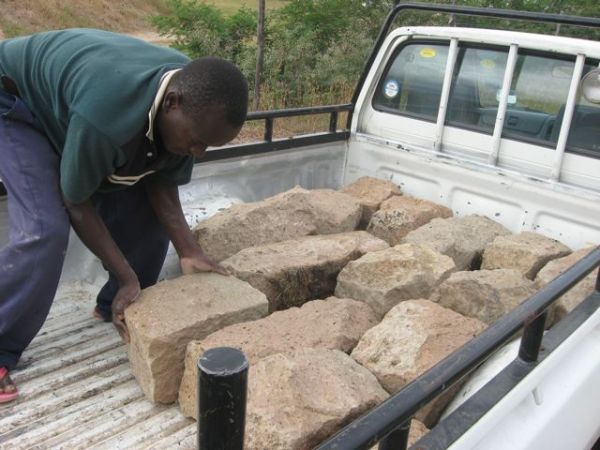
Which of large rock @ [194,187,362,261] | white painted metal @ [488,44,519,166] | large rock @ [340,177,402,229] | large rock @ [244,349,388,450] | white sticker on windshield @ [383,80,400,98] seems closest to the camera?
large rock @ [244,349,388,450]

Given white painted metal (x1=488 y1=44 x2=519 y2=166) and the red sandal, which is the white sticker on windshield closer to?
white painted metal (x1=488 y1=44 x2=519 y2=166)

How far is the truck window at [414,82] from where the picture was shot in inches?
143

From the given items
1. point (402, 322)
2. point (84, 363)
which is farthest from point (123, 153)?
point (402, 322)

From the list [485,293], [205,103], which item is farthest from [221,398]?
[485,293]

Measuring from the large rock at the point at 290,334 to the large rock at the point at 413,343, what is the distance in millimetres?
108

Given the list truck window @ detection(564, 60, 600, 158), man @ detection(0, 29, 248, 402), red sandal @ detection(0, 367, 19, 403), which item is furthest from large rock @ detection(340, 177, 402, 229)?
red sandal @ detection(0, 367, 19, 403)

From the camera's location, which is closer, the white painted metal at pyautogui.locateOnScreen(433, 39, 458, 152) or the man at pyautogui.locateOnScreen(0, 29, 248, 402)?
the man at pyautogui.locateOnScreen(0, 29, 248, 402)

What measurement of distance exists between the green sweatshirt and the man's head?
0.30ft

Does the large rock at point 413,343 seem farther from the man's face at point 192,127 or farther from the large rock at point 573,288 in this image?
the man's face at point 192,127

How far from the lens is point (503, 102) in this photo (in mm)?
3311

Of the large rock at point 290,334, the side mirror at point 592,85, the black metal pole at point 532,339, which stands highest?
the side mirror at point 592,85

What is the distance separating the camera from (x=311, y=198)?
11.1 ft

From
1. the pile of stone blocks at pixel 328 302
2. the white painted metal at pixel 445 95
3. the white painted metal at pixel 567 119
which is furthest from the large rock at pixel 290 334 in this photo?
the white painted metal at pixel 445 95

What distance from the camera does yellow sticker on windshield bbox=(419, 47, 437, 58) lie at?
11.9 ft
